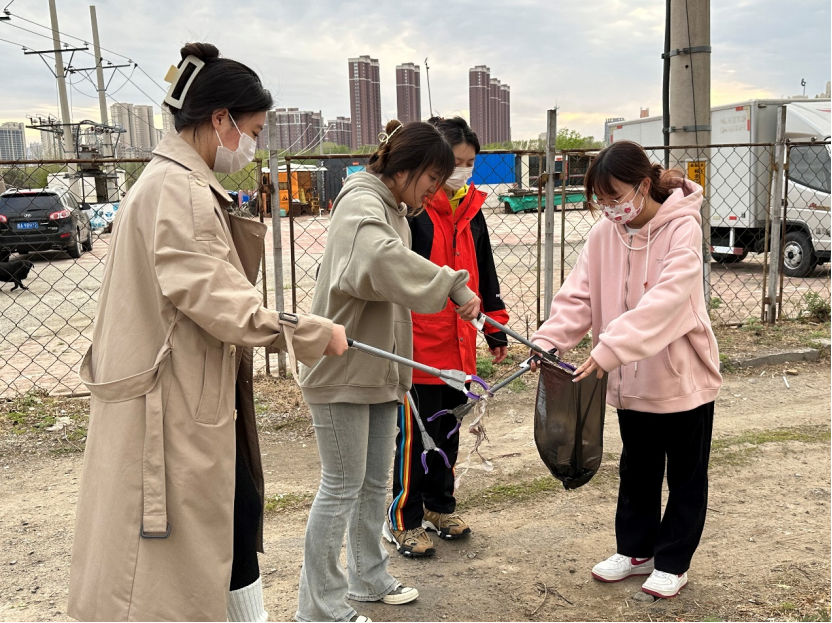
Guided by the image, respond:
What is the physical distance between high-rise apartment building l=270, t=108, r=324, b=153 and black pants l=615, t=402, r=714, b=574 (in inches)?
79.3

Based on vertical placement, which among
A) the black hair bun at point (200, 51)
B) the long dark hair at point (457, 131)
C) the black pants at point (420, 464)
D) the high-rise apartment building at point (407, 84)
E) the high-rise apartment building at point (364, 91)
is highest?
the high-rise apartment building at point (364, 91)

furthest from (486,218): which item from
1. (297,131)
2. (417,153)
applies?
(417,153)

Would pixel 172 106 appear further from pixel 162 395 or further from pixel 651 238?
pixel 651 238

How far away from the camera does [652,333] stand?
2633 millimetres

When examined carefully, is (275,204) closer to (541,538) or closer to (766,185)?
(541,538)

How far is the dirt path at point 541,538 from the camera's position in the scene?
2.94 m

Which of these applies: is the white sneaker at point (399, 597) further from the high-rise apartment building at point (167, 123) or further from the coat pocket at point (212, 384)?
the high-rise apartment building at point (167, 123)

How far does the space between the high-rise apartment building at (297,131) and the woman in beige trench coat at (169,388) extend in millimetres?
1764

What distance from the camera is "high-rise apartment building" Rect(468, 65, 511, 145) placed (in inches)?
543

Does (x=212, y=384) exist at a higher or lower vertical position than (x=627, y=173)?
lower

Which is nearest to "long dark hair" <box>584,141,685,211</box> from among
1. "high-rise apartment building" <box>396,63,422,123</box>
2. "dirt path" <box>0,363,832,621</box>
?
"dirt path" <box>0,363,832,621</box>

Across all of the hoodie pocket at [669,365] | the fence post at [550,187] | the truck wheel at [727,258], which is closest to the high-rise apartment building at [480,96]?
the truck wheel at [727,258]

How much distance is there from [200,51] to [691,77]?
4829 mm

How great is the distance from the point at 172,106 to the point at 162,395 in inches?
31.4
